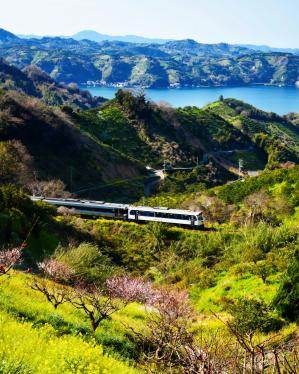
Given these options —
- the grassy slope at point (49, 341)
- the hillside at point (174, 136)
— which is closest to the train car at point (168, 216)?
the grassy slope at point (49, 341)

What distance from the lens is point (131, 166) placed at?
8281cm

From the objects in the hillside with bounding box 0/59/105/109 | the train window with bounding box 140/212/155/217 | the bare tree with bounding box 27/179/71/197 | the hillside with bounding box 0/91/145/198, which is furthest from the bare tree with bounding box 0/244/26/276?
the hillside with bounding box 0/59/105/109

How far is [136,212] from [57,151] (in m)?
35.1

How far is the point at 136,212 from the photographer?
47.0 metres

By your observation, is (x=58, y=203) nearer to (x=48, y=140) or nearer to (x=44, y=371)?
(x=48, y=140)

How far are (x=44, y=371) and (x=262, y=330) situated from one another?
1353cm

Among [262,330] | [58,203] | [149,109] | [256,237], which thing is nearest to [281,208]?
[256,237]

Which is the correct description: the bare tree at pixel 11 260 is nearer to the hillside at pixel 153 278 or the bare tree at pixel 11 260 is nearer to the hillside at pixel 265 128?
the hillside at pixel 153 278

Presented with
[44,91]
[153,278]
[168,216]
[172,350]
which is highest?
[172,350]

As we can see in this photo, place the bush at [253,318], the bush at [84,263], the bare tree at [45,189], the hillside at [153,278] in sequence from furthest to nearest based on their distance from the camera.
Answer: the bare tree at [45,189] < the bush at [84,263] < the bush at [253,318] < the hillside at [153,278]

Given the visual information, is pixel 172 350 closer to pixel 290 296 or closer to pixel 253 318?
pixel 253 318

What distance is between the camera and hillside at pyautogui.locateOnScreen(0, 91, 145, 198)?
69938mm

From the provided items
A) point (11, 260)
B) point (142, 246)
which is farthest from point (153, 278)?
point (11, 260)

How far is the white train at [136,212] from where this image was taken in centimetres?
4431
